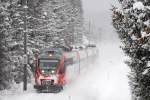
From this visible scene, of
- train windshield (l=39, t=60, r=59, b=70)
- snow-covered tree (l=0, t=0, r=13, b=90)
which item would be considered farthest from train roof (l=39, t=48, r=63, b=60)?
snow-covered tree (l=0, t=0, r=13, b=90)

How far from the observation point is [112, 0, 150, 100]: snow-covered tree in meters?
11.0

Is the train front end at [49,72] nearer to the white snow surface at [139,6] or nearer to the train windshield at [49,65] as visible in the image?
the train windshield at [49,65]

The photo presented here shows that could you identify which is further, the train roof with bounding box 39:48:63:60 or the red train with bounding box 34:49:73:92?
the train roof with bounding box 39:48:63:60

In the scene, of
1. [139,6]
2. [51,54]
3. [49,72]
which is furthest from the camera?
[51,54]

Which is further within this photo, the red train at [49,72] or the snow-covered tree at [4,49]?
the red train at [49,72]

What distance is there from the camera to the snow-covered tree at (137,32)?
10969mm

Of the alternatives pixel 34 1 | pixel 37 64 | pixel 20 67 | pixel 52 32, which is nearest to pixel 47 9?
pixel 52 32

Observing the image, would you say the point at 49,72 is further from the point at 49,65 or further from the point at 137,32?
the point at 137,32

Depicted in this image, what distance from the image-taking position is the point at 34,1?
146ft

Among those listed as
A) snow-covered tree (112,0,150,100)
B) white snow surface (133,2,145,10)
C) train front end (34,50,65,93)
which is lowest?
train front end (34,50,65,93)

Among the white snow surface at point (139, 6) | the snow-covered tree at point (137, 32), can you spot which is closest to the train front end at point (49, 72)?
the snow-covered tree at point (137, 32)

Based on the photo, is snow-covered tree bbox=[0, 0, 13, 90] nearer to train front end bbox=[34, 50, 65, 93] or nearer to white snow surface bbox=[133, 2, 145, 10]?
train front end bbox=[34, 50, 65, 93]

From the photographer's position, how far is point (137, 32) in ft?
37.5

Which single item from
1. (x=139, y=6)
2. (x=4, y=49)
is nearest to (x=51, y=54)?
(x=4, y=49)
